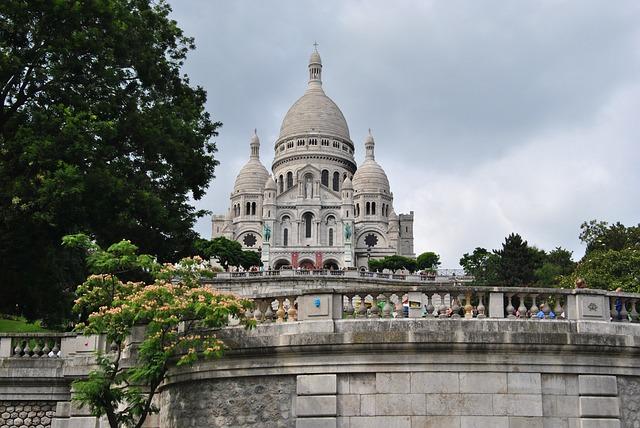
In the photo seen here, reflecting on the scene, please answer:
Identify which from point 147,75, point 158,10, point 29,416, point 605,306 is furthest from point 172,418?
point 158,10

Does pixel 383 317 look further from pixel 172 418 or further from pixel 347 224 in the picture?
pixel 347 224

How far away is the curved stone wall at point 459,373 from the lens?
614 inches

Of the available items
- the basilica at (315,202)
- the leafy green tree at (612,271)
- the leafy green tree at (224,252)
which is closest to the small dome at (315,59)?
the basilica at (315,202)

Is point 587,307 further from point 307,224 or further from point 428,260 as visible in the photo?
point 307,224

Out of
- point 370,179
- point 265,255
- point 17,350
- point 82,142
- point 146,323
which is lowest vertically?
point 17,350

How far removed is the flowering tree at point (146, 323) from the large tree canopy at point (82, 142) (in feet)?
18.7

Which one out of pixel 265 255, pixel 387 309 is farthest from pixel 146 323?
pixel 265 255

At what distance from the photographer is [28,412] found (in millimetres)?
19172

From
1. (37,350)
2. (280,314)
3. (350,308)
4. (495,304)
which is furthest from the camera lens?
(37,350)

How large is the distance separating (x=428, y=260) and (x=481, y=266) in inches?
1351

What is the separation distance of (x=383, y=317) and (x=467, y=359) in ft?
5.51

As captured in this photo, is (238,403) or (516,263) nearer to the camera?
(238,403)

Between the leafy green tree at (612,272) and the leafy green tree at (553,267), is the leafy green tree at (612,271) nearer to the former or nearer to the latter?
the leafy green tree at (612,272)

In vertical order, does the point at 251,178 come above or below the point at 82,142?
above
